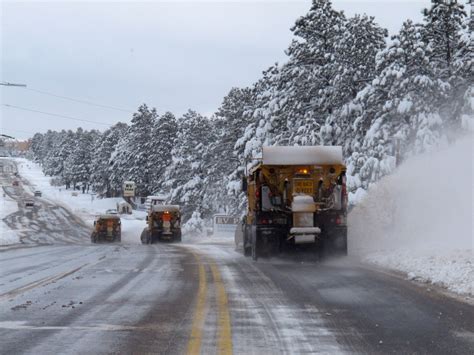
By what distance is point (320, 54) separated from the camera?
32.0 m

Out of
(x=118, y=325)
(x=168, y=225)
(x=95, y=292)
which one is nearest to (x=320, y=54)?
(x=168, y=225)

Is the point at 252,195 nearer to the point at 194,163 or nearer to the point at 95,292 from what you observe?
the point at 95,292

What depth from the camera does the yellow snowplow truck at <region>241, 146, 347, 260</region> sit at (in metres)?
16.4

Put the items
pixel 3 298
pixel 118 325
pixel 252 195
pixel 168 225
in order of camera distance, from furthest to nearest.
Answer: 1. pixel 168 225
2. pixel 252 195
3. pixel 3 298
4. pixel 118 325

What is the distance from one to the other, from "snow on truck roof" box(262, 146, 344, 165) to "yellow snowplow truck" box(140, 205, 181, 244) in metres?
24.0

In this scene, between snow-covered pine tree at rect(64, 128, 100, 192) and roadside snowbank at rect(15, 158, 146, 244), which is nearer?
roadside snowbank at rect(15, 158, 146, 244)

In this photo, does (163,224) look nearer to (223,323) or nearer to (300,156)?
(300,156)

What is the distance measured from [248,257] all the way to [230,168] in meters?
32.8

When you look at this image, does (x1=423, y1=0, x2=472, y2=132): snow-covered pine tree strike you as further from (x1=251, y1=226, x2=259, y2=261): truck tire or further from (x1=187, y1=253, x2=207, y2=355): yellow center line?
(x1=187, y1=253, x2=207, y2=355): yellow center line

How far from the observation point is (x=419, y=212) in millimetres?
19812

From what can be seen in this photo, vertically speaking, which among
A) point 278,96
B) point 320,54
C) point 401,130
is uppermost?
point 320,54

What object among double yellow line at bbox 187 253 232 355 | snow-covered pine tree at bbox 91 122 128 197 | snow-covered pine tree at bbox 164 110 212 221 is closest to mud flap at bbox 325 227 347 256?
double yellow line at bbox 187 253 232 355

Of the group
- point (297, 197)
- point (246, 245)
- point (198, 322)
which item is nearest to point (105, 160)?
point (246, 245)

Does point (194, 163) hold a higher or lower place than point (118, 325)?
higher
